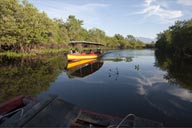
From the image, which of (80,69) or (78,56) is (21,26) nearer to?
(78,56)

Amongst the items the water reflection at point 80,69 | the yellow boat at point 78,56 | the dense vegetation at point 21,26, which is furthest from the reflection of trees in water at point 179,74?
the dense vegetation at point 21,26

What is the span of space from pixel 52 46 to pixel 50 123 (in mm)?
70565

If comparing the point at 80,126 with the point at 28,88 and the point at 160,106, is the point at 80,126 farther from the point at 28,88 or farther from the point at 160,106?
the point at 28,88

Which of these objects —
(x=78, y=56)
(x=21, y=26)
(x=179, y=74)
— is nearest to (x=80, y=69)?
(x=78, y=56)

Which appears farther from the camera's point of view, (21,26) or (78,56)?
(21,26)

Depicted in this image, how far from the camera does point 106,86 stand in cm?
1698

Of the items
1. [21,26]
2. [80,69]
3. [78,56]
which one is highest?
[21,26]

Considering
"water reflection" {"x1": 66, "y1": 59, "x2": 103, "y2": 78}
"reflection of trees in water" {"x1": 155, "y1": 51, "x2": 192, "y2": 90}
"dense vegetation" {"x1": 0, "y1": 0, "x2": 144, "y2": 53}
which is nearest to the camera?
→ "reflection of trees in water" {"x1": 155, "y1": 51, "x2": 192, "y2": 90}

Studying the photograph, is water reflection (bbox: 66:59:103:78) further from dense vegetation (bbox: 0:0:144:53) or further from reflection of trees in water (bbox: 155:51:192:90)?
dense vegetation (bbox: 0:0:144:53)

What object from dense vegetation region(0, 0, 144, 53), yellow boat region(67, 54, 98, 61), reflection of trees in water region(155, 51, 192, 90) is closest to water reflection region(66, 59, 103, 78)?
yellow boat region(67, 54, 98, 61)

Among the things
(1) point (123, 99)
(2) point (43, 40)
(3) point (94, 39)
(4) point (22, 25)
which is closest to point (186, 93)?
(1) point (123, 99)

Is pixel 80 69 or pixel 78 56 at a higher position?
pixel 78 56

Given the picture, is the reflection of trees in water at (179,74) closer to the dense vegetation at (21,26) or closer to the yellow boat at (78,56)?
the yellow boat at (78,56)

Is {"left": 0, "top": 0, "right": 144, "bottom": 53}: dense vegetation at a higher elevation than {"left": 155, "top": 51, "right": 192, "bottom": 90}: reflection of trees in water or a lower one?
higher
